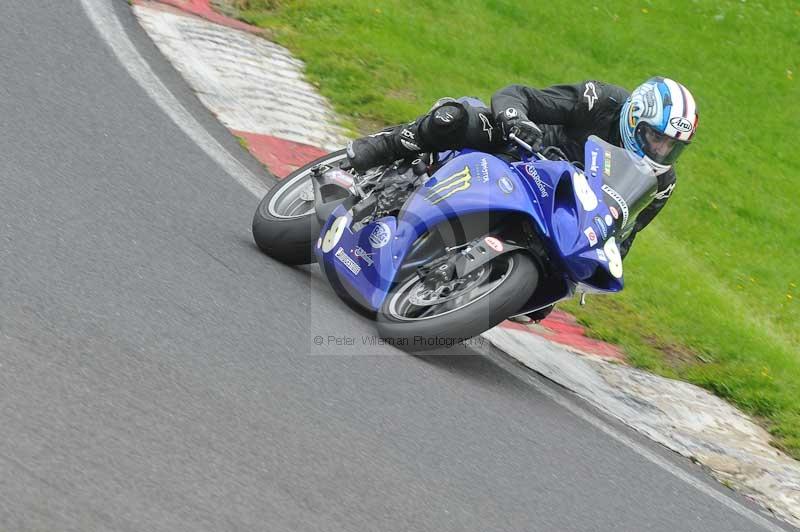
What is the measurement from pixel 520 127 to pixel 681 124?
2.51 feet

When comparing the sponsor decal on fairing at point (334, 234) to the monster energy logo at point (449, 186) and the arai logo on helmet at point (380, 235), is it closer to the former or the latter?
the arai logo on helmet at point (380, 235)

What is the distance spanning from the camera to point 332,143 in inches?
342

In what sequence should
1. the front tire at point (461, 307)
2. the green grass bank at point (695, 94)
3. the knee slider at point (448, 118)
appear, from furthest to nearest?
1. the green grass bank at point (695, 94)
2. the knee slider at point (448, 118)
3. the front tire at point (461, 307)

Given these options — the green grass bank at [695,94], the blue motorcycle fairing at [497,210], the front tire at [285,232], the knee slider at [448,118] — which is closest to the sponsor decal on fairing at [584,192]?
the blue motorcycle fairing at [497,210]

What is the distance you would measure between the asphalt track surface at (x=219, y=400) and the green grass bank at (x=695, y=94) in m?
1.97

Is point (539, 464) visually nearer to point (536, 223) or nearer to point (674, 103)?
point (536, 223)

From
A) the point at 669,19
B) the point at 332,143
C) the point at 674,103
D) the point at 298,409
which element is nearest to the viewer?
the point at 298,409

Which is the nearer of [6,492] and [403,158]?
[6,492]

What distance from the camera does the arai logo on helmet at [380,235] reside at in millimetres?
5852

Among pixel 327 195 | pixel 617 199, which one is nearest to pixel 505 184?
pixel 617 199

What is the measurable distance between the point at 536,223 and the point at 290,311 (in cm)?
122

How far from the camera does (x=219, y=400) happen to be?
4.33 meters

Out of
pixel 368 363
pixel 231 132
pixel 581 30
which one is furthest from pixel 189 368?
pixel 581 30

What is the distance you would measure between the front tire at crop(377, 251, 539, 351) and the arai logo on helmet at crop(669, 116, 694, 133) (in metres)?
0.95
